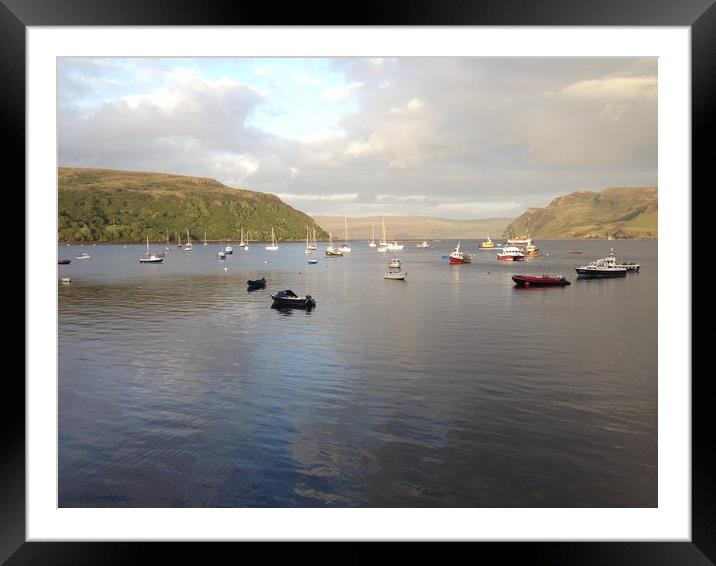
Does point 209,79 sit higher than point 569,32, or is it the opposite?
point 209,79

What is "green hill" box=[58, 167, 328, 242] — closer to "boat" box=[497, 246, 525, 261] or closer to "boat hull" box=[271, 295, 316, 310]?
"boat" box=[497, 246, 525, 261]

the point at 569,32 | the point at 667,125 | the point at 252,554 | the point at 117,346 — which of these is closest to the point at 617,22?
the point at 569,32

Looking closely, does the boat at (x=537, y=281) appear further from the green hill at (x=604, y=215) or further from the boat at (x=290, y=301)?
the green hill at (x=604, y=215)

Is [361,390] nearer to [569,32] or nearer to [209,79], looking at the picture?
[569,32]

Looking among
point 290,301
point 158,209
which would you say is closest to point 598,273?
point 290,301

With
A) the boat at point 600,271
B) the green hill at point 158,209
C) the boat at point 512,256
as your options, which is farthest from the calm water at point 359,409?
the green hill at point 158,209

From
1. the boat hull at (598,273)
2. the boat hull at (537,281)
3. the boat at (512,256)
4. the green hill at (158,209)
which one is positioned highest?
the green hill at (158,209)

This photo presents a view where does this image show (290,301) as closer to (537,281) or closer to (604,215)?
(537,281)
